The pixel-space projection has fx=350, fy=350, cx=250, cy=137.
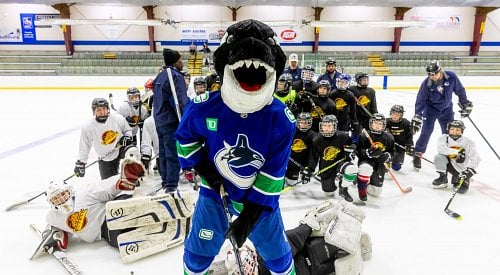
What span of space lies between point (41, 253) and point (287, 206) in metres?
1.96

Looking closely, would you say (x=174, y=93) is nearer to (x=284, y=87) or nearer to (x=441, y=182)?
(x=284, y=87)

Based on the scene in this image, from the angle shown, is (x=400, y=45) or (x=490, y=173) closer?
(x=490, y=173)

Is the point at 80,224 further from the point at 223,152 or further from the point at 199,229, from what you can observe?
the point at 223,152

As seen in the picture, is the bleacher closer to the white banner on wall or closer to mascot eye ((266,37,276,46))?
the white banner on wall

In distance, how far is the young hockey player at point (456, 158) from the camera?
3.42 meters

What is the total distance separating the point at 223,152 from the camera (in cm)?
154

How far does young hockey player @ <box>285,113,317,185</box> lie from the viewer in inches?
144

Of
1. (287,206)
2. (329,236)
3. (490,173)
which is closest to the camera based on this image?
(329,236)

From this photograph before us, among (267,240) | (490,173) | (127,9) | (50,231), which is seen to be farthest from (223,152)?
(127,9)

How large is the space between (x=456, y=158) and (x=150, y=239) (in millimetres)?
3031

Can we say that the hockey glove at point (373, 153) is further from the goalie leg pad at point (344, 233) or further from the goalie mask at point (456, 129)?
the goalie leg pad at point (344, 233)

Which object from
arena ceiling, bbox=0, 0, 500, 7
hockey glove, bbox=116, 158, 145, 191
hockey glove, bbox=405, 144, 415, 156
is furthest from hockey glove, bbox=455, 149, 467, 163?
arena ceiling, bbox=0, 0, 500, 7

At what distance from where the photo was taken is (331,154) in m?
3.44

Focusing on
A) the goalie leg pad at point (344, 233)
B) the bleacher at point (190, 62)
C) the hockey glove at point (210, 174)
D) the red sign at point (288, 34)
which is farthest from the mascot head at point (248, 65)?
the red sign at point (288, 34)
